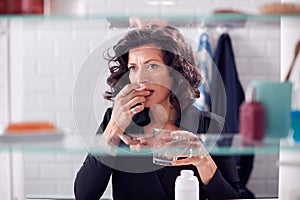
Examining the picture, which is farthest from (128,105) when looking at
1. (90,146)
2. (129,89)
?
(90,146)

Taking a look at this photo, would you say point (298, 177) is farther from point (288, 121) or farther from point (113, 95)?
point (113, 95)

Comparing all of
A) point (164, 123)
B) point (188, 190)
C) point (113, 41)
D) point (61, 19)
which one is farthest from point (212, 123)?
point (61, 19)

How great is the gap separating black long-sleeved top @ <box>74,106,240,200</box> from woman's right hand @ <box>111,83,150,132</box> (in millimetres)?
93

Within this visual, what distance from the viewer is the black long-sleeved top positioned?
3.29 ft

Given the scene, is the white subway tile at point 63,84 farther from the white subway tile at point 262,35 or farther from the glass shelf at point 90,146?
the glass shelf at point 90,146

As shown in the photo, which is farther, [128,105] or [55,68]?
[55,68]

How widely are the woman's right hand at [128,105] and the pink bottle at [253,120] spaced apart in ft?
0.75

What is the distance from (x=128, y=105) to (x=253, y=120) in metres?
0.26

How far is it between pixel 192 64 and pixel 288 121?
1.40 ft

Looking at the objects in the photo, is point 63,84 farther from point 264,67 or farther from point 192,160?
point 192,160

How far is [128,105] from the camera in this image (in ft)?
2.84

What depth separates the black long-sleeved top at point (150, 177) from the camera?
1.00 m

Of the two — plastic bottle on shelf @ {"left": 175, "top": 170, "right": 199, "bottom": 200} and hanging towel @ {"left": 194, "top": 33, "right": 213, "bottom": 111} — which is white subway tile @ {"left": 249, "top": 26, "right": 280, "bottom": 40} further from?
plastic bottle on shelf @ {"left": 175, "top": 170, "right": 199, "bottom": 200}

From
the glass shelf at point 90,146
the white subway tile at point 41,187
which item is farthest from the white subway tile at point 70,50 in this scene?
the glass shelf at point 90,146
